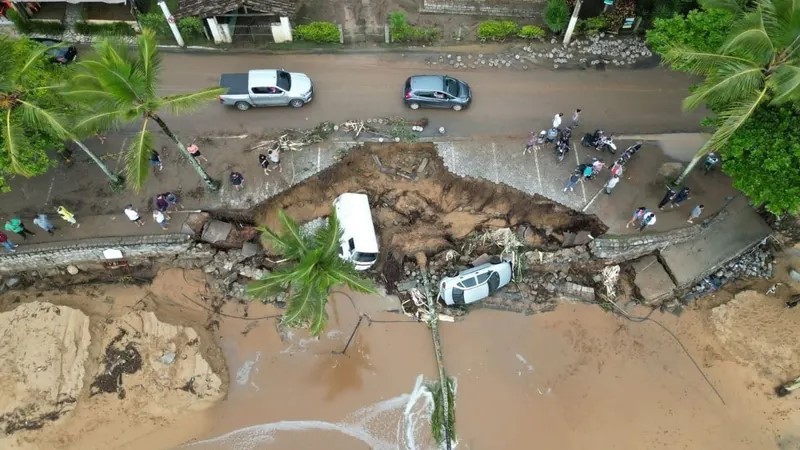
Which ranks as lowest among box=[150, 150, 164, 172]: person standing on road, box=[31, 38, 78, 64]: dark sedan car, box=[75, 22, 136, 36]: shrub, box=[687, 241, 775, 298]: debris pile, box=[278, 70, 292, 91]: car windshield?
box=[687, 241, 775, 298]: debris pile

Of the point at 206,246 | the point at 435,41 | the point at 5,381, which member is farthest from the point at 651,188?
the point at 5,381

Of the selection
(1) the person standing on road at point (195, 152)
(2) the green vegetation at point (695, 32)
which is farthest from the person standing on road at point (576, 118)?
(1) the person standing on road at point (195, 152)

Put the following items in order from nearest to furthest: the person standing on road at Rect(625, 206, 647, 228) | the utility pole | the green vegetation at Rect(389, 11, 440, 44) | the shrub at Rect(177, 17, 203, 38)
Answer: the person standing on road at Rect(625, 206, 647, 228) < the utility pole < the shrub at Rect(177, 17, 203, 38) < the green vegetation at Rect(389, 11, 440, 44)

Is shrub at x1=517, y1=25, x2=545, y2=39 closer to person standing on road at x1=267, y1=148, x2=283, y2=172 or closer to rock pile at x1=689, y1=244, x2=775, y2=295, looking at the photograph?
person standing on road at x1=267, y1=148, x2=283, y2=172

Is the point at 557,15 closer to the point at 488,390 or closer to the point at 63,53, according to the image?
the point at 488,390

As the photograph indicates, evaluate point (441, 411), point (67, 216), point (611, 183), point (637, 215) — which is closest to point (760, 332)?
point (637, 215)

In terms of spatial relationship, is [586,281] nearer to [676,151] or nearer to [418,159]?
[676,151]

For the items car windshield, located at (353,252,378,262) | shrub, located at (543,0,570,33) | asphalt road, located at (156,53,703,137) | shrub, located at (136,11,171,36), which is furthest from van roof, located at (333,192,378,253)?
shrub, located at (543,0,570,33)
